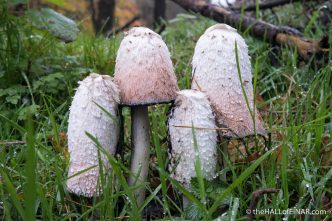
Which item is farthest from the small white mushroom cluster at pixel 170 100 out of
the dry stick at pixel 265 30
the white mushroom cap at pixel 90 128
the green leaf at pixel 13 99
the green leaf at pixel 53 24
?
the dry stick at pixel 265 30

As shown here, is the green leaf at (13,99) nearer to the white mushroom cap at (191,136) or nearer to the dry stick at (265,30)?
the white mushroom cap at (191,136)

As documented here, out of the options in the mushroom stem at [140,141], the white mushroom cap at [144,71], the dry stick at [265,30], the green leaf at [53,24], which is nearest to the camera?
the white mushroom cap at [144,71]

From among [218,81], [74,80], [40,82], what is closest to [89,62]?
[74,80]

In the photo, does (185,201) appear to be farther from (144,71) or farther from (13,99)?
(13,99)

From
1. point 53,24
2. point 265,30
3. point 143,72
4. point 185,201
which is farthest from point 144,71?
point 265,30

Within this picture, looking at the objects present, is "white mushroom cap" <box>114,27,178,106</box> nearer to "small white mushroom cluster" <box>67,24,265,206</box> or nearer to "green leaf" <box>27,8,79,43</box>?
"small white mushroom cluster" <box>67,24,265,206</box>

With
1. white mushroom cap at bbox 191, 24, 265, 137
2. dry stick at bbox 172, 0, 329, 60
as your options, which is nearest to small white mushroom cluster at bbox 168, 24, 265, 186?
white mushroom cap at bbox 191, 24, 265, 137

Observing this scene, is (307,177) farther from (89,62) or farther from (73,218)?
(89,62)
